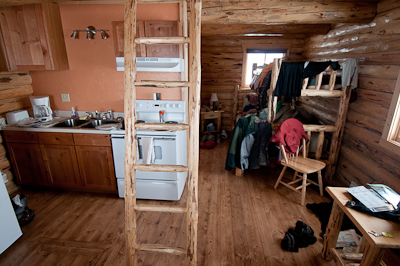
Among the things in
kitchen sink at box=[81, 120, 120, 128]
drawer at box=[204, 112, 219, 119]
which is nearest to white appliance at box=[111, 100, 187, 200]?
kitchen sink at box=[81, 120, 120, 128]

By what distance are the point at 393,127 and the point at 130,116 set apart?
8.67 ft

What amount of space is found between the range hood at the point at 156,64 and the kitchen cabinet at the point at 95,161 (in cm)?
92

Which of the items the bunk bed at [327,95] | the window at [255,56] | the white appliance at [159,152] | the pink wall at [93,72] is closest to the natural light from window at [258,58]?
the window at [255,56]

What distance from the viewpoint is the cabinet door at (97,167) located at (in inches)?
103

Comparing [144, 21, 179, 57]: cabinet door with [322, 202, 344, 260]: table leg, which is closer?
[322, 202, 344, 260]: table leg

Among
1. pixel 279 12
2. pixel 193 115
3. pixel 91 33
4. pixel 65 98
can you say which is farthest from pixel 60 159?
pixel 279 12

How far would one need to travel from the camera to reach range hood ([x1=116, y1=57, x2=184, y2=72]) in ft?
8.00

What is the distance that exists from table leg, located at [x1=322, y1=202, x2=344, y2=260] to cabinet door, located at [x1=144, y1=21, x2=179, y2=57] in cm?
229

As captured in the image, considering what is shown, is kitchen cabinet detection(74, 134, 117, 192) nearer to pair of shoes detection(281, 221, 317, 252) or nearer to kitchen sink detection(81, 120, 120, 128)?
kitchen sink detection(81, 120, 120, 128)

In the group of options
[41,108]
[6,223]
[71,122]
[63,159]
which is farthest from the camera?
[71,122]

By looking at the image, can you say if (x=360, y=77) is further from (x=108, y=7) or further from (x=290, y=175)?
(x=108, y=7)

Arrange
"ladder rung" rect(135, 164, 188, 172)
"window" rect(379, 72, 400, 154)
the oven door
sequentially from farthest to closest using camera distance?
the oven door, "window" rect(379, 72, 400, 154), "ladder rung" rect(135, 164, 188, 172)

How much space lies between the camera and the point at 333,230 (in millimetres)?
1779

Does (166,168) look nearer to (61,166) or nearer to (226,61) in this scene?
(61,166)
